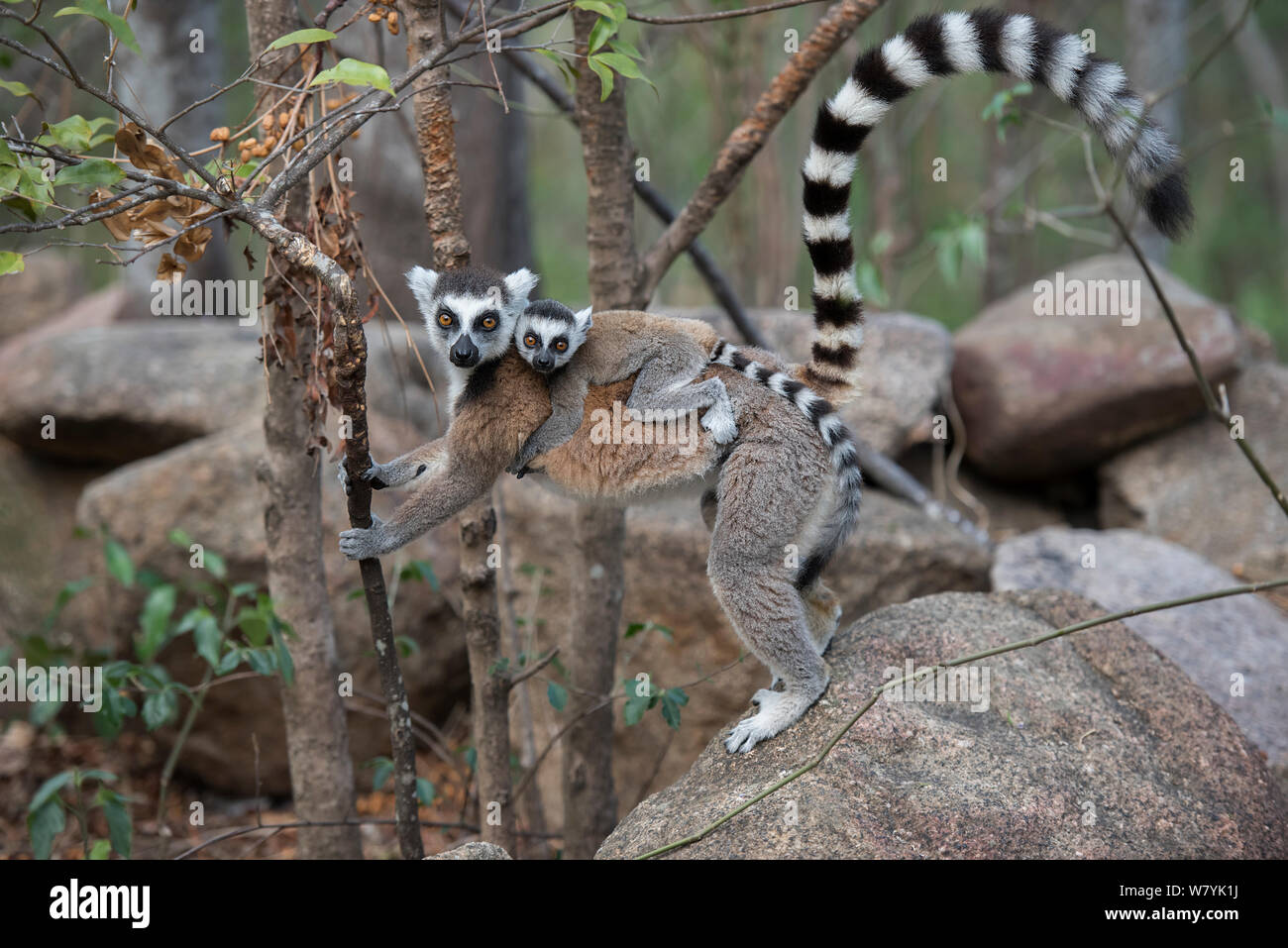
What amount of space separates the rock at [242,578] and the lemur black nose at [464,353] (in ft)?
8.49

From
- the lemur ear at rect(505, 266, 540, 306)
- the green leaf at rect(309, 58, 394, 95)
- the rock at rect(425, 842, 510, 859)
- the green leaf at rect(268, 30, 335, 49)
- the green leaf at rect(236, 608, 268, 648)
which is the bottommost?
the rock at rect(425, 842, 510, 859)

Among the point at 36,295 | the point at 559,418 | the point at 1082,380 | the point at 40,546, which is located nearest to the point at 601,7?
the point at 559,418

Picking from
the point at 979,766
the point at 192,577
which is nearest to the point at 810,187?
the point at 979,766

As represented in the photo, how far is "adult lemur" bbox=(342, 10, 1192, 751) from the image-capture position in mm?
3355

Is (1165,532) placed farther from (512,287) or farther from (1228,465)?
(512,287)

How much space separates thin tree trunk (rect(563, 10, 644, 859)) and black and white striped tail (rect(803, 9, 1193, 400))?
1076mm

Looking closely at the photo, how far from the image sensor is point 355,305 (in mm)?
2840

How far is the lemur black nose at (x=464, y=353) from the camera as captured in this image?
11.7 ft

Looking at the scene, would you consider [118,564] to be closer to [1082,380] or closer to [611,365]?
[611,365]

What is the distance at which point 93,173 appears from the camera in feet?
8.52

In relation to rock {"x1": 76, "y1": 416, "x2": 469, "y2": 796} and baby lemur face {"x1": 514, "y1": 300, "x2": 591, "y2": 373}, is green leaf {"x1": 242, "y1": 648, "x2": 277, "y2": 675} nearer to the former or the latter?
baby lemur face {"x1": 514, "y1": 300, "x2": 591, "y2": 373}

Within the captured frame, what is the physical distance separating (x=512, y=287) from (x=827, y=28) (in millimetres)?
1637

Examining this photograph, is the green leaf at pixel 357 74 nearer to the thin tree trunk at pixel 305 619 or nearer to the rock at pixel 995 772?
the thin tree trunk at pixel 305 619

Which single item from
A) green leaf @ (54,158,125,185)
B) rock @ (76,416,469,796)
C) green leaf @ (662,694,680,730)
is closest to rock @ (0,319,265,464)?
rock @ (76,416,469,796)
